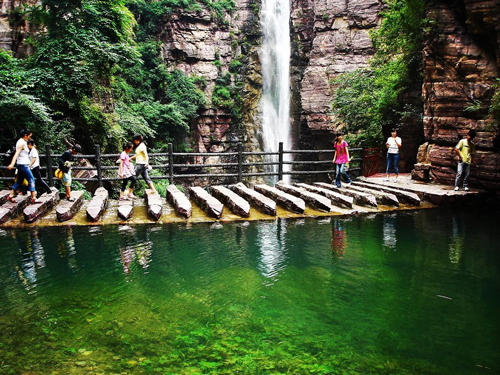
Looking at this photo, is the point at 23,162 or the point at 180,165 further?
the point at 180,165

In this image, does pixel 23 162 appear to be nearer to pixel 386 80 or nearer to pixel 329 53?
pixel 386 80

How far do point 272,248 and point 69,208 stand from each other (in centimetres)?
432

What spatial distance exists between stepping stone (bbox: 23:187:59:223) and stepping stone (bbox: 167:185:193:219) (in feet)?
8.43

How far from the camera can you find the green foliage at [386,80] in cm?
1347

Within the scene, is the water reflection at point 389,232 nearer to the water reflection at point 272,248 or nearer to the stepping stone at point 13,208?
the water reflection at point 272,248

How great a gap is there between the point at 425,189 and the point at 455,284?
Answer: 584cm

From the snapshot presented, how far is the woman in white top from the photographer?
7445 millimetres

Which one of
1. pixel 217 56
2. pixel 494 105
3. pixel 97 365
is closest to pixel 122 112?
pixel 217 56

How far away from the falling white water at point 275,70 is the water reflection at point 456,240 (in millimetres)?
19317

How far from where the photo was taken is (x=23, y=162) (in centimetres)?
756

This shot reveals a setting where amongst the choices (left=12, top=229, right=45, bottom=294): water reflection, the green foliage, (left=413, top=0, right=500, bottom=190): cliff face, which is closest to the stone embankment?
(left=12, top=229, right=45, bottom=294): water reflection

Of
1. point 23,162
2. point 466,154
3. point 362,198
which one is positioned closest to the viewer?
point 23,162

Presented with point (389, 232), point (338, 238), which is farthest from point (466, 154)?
point (338, 238)

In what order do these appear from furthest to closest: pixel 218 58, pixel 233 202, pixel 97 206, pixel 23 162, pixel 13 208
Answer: pixel 218 58
pixel 233 202
pixel 23 162
pixel 97 206
pixel 13 208
